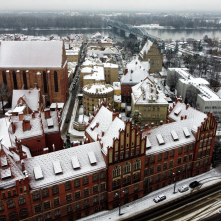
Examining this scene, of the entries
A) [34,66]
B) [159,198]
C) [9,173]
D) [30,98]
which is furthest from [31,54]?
[159,198]

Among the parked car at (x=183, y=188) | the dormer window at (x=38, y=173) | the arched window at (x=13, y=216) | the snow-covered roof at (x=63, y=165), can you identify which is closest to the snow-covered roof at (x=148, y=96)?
the parked car at (x=183, y=188)

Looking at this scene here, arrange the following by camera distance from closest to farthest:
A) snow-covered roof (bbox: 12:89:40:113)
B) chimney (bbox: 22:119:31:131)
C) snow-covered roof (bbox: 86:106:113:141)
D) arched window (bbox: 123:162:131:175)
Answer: arched window (bbox: 123:162:131:175) < chimney (bbox: 22:119:31:131) < snow-covered roof (bbox: 86:106:113:141) < snow-covered roof (bbox: 12:89:40:113)

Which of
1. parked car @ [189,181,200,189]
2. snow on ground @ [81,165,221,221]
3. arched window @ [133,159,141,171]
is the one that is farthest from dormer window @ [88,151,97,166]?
parked car @ [189,181,200,189]

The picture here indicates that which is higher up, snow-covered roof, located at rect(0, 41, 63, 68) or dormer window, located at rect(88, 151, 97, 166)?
snow-covered roof, located at rect(0, 41, 63, 68)

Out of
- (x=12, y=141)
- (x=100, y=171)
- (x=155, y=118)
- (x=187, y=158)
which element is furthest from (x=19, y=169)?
Result: (x=155, y=118)

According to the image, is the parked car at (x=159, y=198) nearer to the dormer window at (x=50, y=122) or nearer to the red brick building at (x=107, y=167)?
the red brick building at (x=107, y=167)

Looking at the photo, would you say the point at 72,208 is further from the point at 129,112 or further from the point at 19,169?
the point at 129,112

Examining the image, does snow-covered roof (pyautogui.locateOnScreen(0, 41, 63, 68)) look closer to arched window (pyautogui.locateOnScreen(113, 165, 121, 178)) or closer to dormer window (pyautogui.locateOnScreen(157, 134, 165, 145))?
dormer window (pyautogui.locateOnScreen(157, 134, 165, 145))

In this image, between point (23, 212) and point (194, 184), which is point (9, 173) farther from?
point (194, 184)
